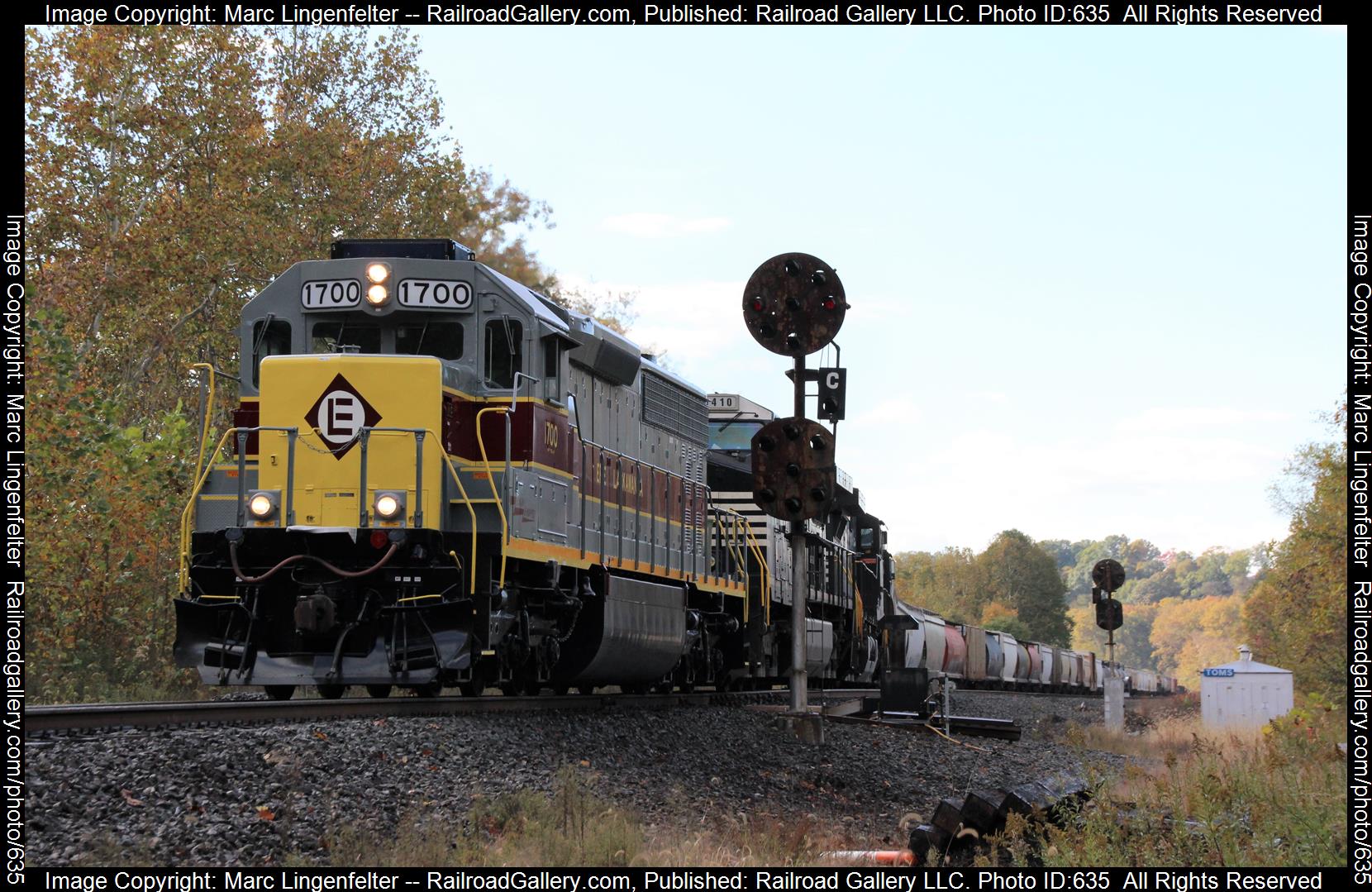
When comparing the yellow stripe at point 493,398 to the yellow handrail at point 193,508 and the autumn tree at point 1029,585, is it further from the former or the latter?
the autumn tree at point 1029,585

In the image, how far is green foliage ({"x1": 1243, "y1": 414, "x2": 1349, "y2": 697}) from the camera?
1148 inches

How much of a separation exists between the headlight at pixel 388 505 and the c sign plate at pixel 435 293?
6.36 ft

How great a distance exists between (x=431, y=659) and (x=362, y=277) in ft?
12.0

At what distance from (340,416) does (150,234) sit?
16.5 metres

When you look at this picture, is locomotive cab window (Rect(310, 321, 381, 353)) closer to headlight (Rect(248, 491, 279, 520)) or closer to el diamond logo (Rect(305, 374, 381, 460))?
el diamond logo (Rect(305, 374, 381, 460))

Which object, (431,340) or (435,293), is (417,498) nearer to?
(431,340)

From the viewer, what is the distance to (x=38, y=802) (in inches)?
291

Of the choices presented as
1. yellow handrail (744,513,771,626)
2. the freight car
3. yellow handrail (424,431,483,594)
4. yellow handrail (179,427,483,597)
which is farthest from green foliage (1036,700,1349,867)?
the freight car

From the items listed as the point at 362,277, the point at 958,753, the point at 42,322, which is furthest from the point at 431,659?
the point at 42,322

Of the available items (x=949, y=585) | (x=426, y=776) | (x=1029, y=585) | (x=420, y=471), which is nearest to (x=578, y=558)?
(x=420, y=471)

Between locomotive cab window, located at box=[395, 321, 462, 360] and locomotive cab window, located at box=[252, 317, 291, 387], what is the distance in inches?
43.4

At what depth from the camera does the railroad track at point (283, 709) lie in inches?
387
